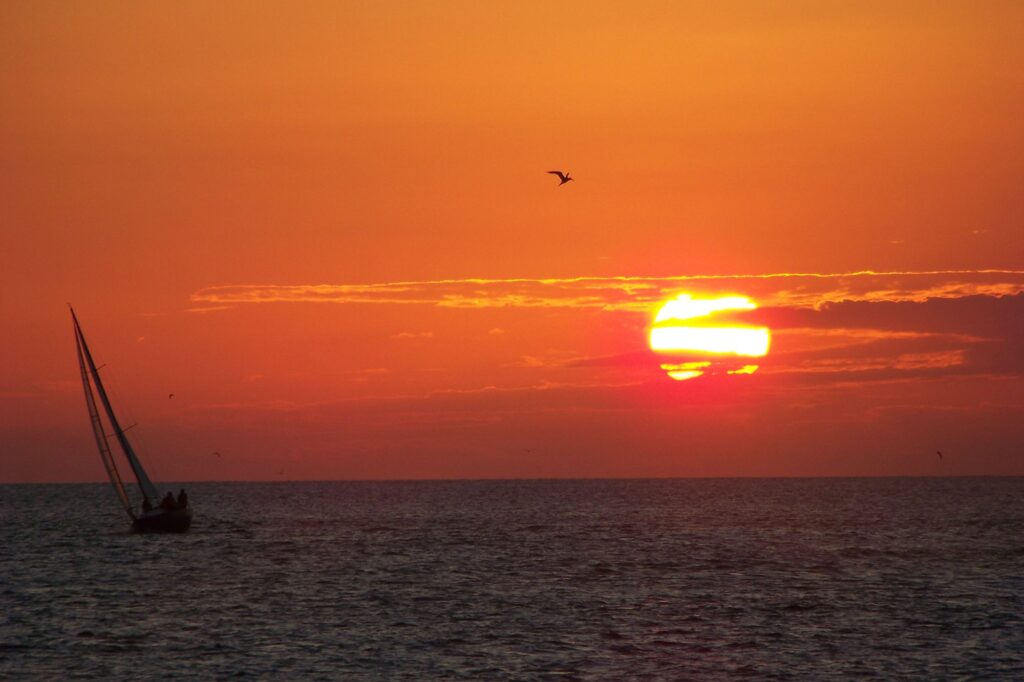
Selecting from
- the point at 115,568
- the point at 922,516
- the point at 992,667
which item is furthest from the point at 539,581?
the point at 922,516

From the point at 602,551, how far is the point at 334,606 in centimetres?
4594

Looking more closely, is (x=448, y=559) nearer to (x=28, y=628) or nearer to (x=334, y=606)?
(x=334, y=606)

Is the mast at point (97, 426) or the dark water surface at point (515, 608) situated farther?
the mast at point (97, 426)

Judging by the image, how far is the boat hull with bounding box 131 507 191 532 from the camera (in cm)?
12962

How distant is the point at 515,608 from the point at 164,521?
62712 millimetres

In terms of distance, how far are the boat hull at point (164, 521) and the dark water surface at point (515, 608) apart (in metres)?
1.66

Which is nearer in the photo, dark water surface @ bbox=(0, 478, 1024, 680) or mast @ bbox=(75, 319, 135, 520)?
dark water surface @ bbox=(0, 478, 1024, 680)

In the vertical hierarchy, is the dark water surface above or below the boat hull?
below

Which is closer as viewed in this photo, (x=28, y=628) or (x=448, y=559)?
(x=28, y=628)

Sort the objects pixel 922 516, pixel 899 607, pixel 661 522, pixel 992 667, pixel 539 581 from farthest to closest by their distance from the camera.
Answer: pixel 922 516, pixel 661 522, pixel 539 581, pixel 899 607, pixel 992 667

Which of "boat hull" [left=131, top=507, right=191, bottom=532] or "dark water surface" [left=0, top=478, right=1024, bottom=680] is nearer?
"dark water surface" [left=0, top=478, right=1024, bottom=680]

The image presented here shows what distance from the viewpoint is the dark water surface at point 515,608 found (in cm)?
5741

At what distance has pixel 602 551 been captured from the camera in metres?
120

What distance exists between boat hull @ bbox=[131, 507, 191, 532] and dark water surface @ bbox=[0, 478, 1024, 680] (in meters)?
1.66
